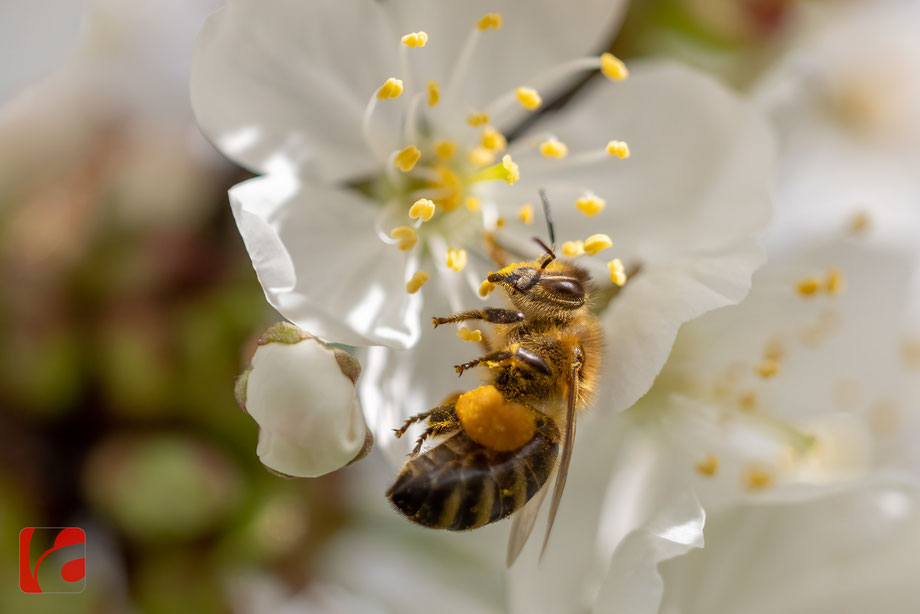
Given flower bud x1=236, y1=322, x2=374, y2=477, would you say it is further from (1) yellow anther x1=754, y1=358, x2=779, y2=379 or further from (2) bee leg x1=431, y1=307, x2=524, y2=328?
(1) yellow anther x1=754, y1=358, x2=779, y2=379

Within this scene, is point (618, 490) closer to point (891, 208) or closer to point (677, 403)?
point (677, 403)

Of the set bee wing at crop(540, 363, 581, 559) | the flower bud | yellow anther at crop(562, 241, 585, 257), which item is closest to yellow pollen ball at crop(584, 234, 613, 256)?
yellow anther at crop(562, 241, 585, 257)

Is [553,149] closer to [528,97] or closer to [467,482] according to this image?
[528,97]

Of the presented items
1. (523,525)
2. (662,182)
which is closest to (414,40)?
(662,182)

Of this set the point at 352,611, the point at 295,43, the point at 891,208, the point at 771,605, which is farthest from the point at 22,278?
the point at 891,208

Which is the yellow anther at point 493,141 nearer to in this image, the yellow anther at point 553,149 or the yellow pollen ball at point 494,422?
the yellow anther at point 553,149
